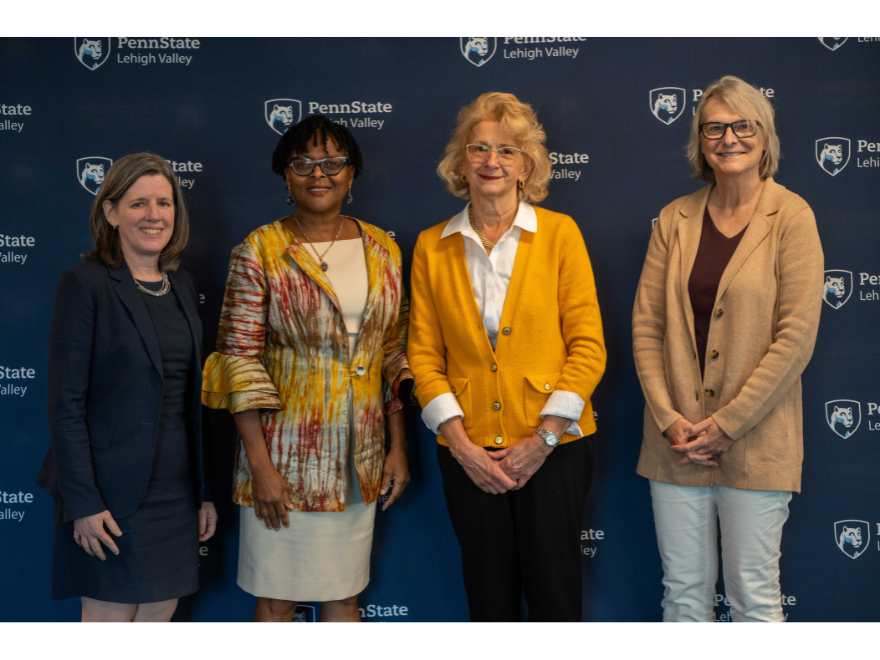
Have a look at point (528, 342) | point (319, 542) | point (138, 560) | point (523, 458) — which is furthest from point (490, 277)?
point (138, 560)

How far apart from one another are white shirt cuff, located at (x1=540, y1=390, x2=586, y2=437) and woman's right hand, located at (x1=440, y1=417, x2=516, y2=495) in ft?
0.75

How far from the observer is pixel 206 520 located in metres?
2.30

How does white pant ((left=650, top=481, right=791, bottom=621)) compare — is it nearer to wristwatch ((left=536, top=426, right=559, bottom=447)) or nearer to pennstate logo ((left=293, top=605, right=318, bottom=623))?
wristwatch ((left=536, top=426, right=559, bottom=447))

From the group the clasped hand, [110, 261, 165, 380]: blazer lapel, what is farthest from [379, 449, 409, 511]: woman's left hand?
the clasped hand

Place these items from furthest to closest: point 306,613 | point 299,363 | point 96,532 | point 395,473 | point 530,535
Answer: point 306,613
point 395,473
point 299,363
point 530,535
point 96,532

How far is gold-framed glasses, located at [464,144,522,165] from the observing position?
2.12m

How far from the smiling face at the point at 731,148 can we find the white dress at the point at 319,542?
1207 millimetres

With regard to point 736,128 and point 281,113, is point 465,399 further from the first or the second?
point 281,113

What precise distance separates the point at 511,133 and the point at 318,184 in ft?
2.18

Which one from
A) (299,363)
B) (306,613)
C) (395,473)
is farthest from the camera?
(306,613)

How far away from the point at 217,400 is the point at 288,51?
1441mm

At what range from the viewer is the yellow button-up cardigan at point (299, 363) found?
219 centimetres

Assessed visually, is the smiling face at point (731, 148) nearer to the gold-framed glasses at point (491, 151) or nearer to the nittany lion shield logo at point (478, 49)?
the gold-framed glasses at point (491, 151)

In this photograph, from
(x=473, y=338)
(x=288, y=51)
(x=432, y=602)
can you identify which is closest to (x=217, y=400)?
(x=473, y=338)
